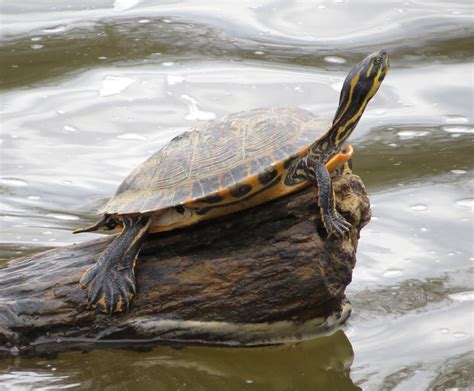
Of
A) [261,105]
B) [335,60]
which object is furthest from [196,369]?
[335,60]

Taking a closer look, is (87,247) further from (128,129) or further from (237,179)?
(128,129)

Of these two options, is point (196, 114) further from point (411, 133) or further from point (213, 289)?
point (213, 289)

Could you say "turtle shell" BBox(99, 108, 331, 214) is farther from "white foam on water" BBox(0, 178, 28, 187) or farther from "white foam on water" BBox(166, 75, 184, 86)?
"white foam on water" BBox(166, 75, 184, 86)

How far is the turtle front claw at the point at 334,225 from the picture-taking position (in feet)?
11.7

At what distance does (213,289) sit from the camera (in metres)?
3.64

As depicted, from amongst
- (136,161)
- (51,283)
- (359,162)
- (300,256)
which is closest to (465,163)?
(359,162)

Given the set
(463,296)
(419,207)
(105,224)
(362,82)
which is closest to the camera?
(362,82)

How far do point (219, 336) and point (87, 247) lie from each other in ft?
2.03

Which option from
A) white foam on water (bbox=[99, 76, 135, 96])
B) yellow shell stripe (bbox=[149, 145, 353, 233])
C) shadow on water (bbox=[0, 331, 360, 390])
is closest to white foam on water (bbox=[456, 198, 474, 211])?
yellow shell stripe (bbox=[149, 145, 353, 233])

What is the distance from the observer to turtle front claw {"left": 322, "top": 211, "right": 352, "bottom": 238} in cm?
358

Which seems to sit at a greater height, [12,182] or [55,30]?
[55,30]

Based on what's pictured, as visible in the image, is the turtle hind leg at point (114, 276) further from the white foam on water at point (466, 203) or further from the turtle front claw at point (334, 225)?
the white foam on water at point (466, 203)

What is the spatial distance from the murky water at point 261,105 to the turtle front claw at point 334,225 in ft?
1.56

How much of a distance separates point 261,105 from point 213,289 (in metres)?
Answer: 2.82
